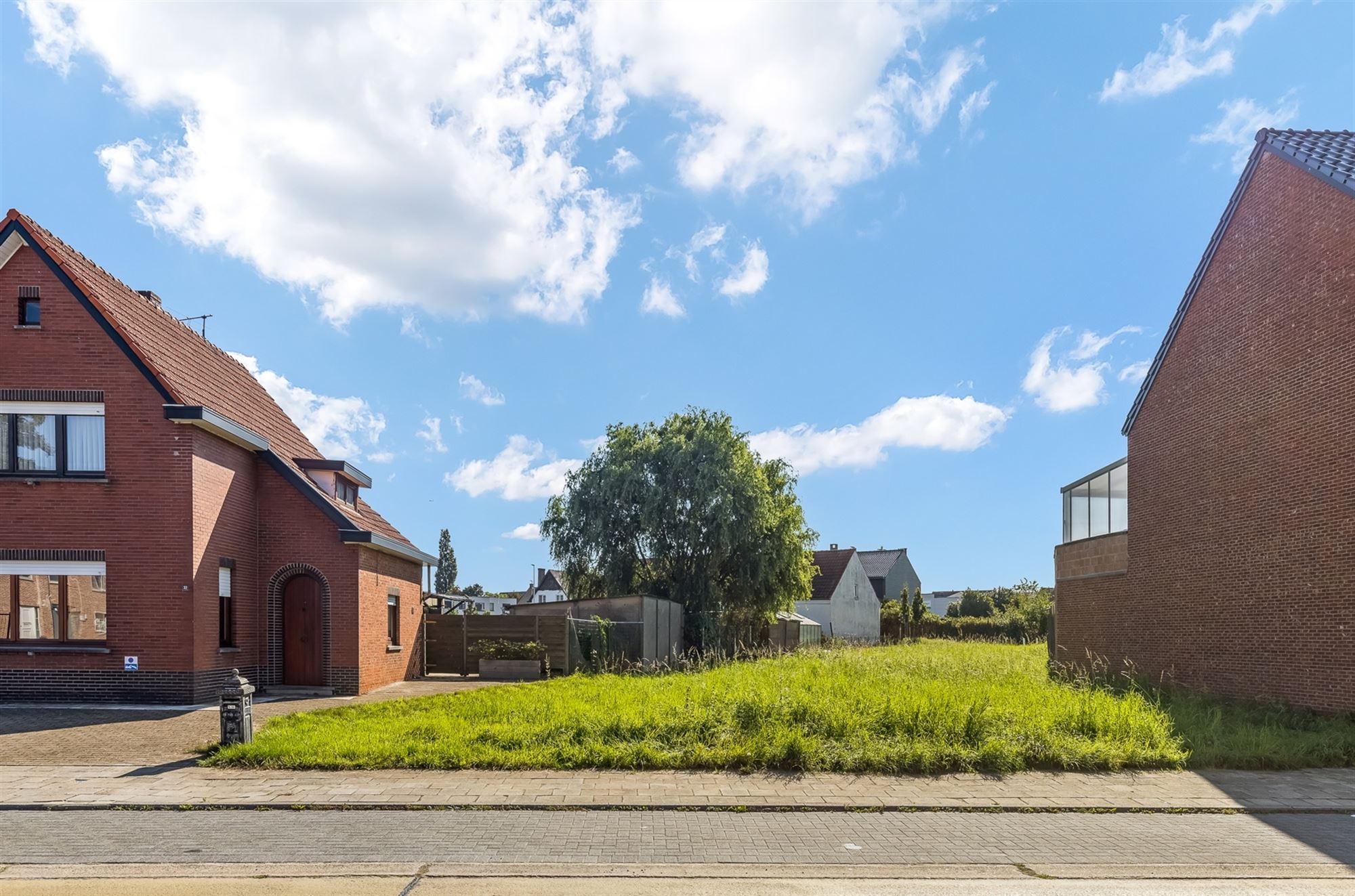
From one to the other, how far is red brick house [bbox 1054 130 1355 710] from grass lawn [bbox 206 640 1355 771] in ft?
6.51

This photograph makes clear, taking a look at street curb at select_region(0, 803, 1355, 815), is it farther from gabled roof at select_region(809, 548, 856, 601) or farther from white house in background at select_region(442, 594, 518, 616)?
gabled roof at select_region(809, 548, 856, 601)

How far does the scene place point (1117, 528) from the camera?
854 inches

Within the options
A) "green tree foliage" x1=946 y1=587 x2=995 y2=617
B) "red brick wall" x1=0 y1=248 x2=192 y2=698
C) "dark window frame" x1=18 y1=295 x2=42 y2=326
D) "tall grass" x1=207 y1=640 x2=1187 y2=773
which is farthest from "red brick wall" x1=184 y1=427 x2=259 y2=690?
"green tree foliage" x1=946 y1=587 x2=995 y2=617

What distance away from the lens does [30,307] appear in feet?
53.5

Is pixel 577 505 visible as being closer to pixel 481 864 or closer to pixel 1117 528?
pixel 1117 528

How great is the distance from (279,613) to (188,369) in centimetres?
521

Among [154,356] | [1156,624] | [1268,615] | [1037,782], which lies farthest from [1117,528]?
[154,356]

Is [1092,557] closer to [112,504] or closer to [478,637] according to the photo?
[478,637]

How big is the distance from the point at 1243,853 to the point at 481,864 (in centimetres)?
614

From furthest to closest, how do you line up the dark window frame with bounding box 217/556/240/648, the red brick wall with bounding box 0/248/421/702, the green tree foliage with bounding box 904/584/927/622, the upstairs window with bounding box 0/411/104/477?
the green tree foliage with bounding box 904/584/927/622 < the dark window frame with bounding box 217/556/240/648 < the upstairs window with bounding box 0/411/104/477 < the red brick wall with bounding box 0/248/421/702

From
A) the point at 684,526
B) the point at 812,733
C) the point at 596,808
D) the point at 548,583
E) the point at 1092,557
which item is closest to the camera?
the point at 596,808

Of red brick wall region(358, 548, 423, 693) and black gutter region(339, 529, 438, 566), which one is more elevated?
black gutter region(339, 529, 438, 566)

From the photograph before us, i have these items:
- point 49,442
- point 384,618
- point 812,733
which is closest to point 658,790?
point 812,733

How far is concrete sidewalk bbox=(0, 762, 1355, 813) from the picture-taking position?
29.0ft
